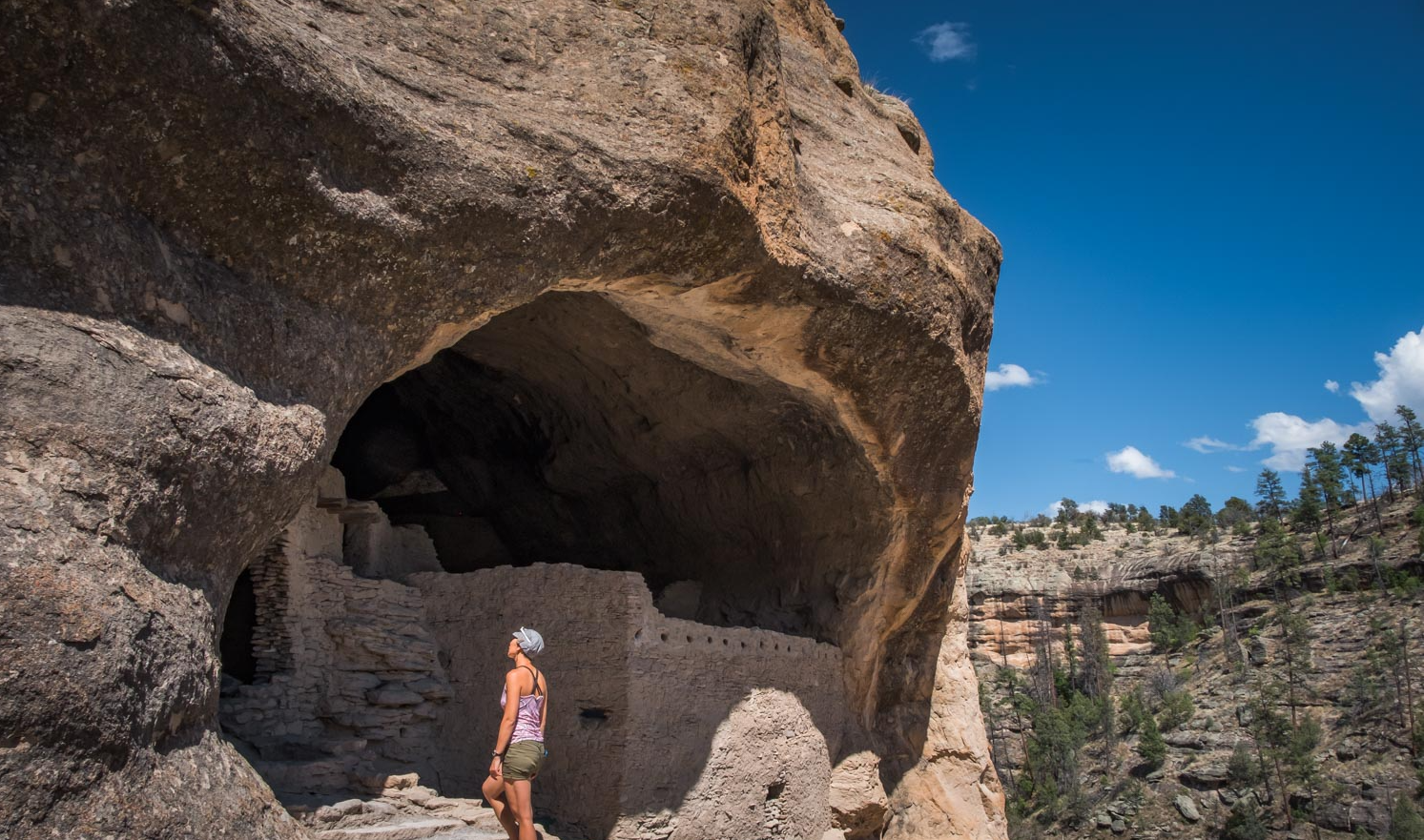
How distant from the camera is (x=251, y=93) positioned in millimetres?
5562

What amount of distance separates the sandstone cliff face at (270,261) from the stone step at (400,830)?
147cm

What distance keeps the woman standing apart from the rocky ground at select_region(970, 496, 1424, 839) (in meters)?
29.6

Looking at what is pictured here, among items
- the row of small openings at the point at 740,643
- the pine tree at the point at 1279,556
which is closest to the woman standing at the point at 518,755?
the row of small openings at the point at 740,643

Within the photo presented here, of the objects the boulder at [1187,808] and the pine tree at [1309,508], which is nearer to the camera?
the boulder at [1187,808]

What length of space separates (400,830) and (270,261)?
11.1 feet

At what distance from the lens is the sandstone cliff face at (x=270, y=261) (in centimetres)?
450

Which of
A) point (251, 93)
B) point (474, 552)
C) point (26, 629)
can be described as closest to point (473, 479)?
point (474, 552)

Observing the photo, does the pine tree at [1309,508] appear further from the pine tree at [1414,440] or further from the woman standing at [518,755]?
the woman standing at [518,755]

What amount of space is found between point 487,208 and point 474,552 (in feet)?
27.1

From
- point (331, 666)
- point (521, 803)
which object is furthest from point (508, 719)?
point (331, 666)

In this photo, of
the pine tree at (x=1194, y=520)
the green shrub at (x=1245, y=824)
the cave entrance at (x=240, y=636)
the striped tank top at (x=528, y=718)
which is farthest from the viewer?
the pine tree at (x=1194, y=520)

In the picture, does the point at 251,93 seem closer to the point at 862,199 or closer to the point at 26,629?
the point at 26,629

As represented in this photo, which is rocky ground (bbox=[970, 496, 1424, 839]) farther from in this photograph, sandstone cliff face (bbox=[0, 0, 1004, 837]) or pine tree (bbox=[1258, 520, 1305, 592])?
sandstone cliff face (bbox=[0, 0, 1004, 837])

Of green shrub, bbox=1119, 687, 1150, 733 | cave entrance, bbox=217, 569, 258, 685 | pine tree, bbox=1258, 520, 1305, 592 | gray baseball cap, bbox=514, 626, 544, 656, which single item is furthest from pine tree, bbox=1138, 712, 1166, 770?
gray baseball cap, bbox=514, 626, 544, 656
